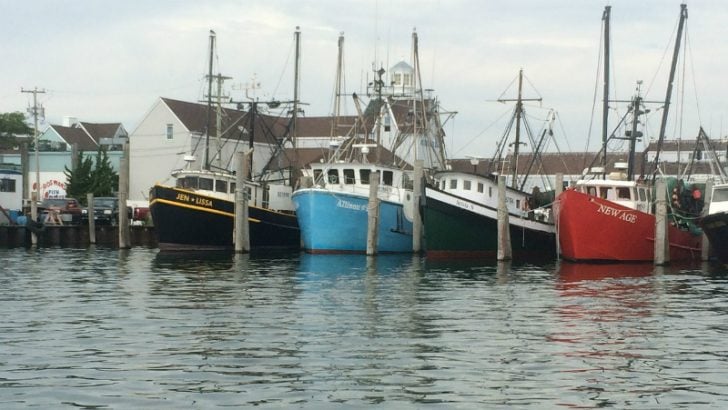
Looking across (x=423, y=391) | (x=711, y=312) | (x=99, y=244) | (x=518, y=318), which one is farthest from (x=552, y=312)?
(x=99, y=244)

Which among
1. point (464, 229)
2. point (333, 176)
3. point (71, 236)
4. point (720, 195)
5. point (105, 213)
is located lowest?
point (71, 236)

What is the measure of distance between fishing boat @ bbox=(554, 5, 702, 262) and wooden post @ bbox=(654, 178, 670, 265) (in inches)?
19.1

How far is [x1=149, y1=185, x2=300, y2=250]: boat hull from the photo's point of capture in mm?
52812

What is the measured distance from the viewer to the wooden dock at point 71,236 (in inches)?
2469

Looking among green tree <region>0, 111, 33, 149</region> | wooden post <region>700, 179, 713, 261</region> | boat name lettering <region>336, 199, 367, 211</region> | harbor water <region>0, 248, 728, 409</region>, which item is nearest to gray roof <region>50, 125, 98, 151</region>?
green tree <region>0, 111, 33, 149</region>

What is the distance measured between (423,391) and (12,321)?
11.6m

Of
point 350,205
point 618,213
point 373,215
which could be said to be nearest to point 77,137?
point 350,205

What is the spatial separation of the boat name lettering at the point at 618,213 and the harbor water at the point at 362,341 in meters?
6.45

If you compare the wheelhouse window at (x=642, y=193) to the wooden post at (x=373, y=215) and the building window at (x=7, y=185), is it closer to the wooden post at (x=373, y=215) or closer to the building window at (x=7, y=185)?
the wooden post at (x=373, y=215)

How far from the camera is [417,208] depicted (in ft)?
167

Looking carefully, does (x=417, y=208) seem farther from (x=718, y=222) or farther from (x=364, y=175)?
(x=718, y=222)

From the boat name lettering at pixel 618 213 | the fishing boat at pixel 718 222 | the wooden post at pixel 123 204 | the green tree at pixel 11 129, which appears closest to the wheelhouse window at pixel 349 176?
the wooden post at pixel 123 204

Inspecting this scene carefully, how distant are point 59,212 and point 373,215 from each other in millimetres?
26197

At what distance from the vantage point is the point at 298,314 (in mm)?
26797
